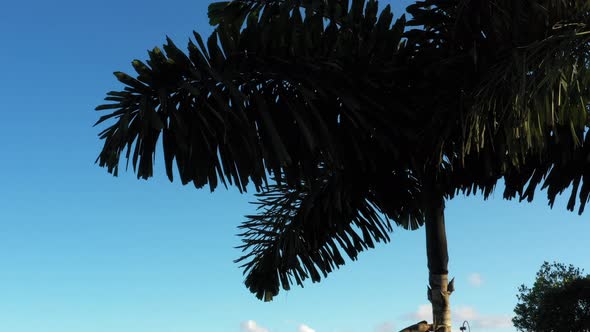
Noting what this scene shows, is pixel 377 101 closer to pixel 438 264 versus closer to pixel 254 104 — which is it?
pixel 254 104

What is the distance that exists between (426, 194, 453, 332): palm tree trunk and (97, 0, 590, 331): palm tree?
0.02m

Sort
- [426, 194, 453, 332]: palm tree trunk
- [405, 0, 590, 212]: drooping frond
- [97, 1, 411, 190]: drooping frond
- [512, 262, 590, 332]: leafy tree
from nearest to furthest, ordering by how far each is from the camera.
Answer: [405, 0, 590, 212]: drooping frond → [97, 1, 411, 190]: drooping frond → [426, 194, 453, 332]: palm tree trunk → [512, 262, 590, 332]: leafy tree

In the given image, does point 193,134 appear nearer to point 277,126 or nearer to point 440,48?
point 277,126

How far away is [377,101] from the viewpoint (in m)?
6.31

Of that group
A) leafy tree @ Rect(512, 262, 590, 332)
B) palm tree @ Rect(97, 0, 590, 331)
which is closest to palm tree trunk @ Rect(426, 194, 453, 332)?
palm tree @ Rect(97, 0, 590, 331)

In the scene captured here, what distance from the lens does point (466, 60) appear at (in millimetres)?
6215

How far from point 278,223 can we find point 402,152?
3.09 m

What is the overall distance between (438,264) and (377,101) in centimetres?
244

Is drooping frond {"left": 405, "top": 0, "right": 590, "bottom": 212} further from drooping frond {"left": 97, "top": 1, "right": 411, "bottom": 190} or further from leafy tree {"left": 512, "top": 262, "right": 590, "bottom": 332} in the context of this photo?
leafy tree {"left": 512, "top": 262, "right": 590, "bottom": 332}

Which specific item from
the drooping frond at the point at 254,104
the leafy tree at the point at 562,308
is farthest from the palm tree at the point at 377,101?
the leafy tree at the point at 562,308

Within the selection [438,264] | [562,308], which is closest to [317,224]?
[438,264]

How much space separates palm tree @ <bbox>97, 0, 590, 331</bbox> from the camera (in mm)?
5289

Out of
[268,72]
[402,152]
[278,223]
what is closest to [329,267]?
[278,223]

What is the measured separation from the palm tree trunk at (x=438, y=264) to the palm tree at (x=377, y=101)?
2cm
